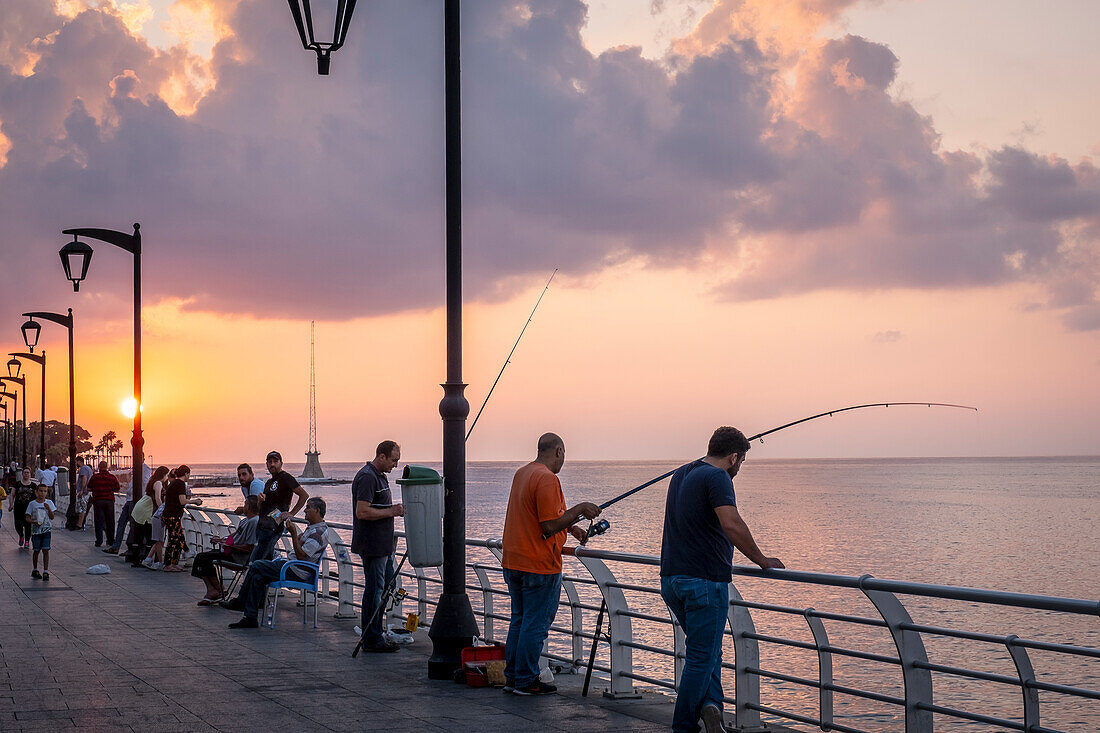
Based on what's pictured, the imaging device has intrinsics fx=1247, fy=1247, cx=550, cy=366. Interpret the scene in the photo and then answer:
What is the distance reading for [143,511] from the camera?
2112 cm

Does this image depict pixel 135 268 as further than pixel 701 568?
Yes

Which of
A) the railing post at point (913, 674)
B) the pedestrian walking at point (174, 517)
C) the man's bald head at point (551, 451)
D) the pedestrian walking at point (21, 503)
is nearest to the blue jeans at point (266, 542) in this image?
the pedestrian walking at point (174, 517)

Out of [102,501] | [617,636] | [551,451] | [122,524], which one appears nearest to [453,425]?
[551,451]

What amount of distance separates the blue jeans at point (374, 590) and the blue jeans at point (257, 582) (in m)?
2.09

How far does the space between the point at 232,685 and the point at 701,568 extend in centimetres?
414

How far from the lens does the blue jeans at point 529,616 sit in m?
8.66

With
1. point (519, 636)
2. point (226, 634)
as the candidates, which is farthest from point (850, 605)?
point (519, 636)

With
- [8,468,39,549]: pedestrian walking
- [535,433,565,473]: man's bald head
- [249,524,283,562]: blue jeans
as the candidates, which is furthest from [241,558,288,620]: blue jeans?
[8,468,39,549]: pedestrian walking

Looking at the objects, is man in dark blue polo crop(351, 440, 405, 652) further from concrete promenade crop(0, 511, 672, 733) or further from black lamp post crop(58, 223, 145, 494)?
black lamp post crop(58, 223, 145, 494)

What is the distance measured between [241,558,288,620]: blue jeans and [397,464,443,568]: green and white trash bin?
11.8 feet

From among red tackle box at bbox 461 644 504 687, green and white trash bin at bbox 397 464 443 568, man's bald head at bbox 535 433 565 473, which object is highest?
man's bald head at bbox 535 433 565 473

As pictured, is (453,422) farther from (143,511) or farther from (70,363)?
(70,363)

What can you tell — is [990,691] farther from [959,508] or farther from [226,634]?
[959,508]

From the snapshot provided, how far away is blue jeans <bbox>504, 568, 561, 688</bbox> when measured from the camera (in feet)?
28.4
